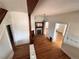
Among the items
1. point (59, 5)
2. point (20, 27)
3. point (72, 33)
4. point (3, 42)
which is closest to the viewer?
point (3, 42)

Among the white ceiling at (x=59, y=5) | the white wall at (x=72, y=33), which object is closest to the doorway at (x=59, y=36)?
the white wall at (x=72, y=33)

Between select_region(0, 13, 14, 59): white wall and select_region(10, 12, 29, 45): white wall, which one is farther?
select_region(10, 12, 29, 45): white wall

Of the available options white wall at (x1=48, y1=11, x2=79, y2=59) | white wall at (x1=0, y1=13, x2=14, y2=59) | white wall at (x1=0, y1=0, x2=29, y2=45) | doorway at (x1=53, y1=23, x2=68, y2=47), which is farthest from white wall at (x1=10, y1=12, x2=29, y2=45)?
doorway at (x1=53, y1=23, x2=68, y2=47)

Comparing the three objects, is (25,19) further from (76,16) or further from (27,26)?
(76,16)

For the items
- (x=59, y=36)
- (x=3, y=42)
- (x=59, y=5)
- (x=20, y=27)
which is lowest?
(x=59, y=36)

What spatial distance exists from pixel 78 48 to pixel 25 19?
7.31ft

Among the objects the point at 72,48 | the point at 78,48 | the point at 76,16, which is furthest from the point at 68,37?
the point at 76,16

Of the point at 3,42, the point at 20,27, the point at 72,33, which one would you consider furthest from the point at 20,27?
the point at 72,33

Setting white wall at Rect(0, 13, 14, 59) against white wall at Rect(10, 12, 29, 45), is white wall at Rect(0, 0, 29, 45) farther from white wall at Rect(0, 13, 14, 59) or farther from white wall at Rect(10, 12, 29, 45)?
white wall at Rect(0, 13, 14, 59)

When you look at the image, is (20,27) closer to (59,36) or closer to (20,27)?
(20,27)

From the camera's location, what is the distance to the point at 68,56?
9.98ft

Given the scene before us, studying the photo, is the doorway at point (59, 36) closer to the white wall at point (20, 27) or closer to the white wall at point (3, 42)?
the white wall at point (20, 27)

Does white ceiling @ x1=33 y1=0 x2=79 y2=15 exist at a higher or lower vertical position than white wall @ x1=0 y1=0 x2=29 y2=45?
higher

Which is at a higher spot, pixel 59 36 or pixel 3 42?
pixel 3 42
